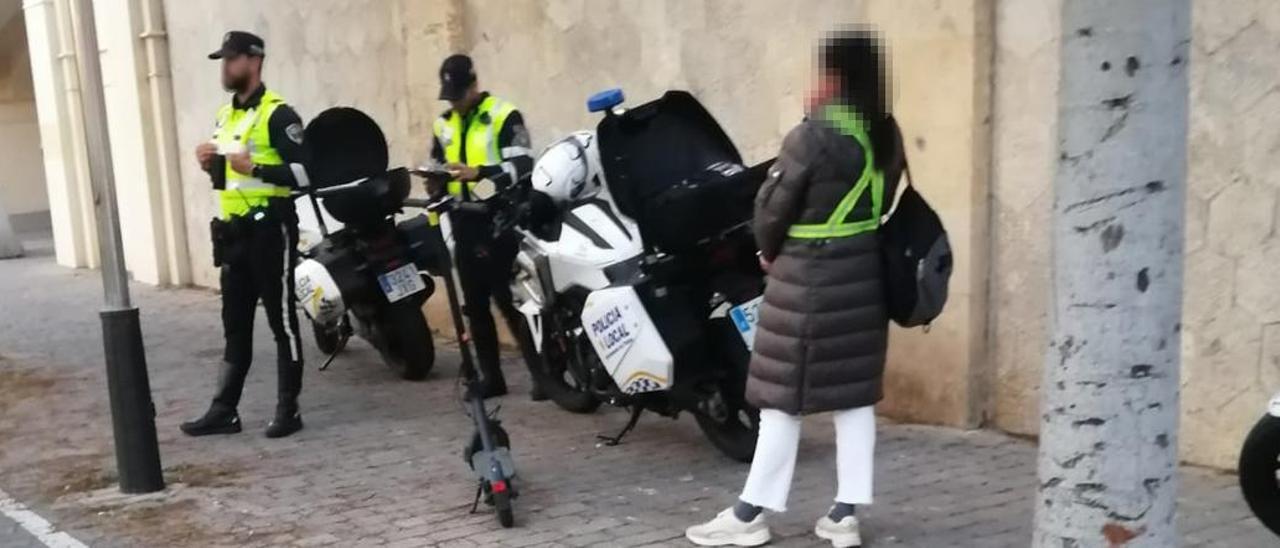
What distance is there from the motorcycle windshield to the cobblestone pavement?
4.03 feet

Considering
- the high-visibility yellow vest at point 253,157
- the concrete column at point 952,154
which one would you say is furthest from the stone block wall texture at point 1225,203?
the high-visibility yellow vest at point 253,157

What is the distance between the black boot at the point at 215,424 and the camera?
715cm

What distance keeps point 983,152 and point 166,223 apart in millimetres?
9432

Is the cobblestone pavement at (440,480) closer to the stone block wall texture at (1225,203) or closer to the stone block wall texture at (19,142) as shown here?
the stone block wall texture at (1225,203)

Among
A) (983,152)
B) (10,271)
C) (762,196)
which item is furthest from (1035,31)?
(10,271)

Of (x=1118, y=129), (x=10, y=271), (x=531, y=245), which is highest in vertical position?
(x=1118, y=129)

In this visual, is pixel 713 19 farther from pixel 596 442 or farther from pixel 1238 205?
pixel 1238 205

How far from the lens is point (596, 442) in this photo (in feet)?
21.7

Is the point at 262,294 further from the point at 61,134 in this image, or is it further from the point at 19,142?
the point at 19,142

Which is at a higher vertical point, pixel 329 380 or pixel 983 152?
pixel 983 152

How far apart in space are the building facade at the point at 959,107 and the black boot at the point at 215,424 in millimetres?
2572

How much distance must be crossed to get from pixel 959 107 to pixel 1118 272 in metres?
3.11

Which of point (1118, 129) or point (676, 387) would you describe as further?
point (676, 387)

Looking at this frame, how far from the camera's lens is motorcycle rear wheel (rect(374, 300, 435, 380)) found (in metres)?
8.17
